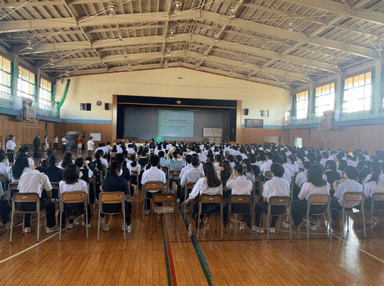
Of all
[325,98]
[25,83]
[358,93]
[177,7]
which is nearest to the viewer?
[177,7]

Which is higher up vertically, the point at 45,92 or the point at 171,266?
the point at 45,92

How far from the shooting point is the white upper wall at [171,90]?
92.0ft

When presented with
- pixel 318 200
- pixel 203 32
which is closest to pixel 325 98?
pixel 203 32

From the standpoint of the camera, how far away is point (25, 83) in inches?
862

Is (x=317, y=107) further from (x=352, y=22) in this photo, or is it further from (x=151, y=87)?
(x=151, y=87)

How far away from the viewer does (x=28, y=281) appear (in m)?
3.68

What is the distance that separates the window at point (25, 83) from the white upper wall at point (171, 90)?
15.2ft

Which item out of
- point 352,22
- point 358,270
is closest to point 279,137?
point 352,22

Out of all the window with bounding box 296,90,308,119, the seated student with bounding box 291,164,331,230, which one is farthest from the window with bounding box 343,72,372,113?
the seated student with bounding box 291,164,331,230

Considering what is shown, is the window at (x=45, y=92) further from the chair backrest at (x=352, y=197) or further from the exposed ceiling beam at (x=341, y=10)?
the chair backrest at (x=352, y=197)

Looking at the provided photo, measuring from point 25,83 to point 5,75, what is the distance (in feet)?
9.89

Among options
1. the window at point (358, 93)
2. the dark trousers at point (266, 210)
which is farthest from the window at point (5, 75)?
the window at point (358, 93)

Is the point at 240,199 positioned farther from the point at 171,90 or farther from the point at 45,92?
the point at 45,92

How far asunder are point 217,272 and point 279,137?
1111 inches
